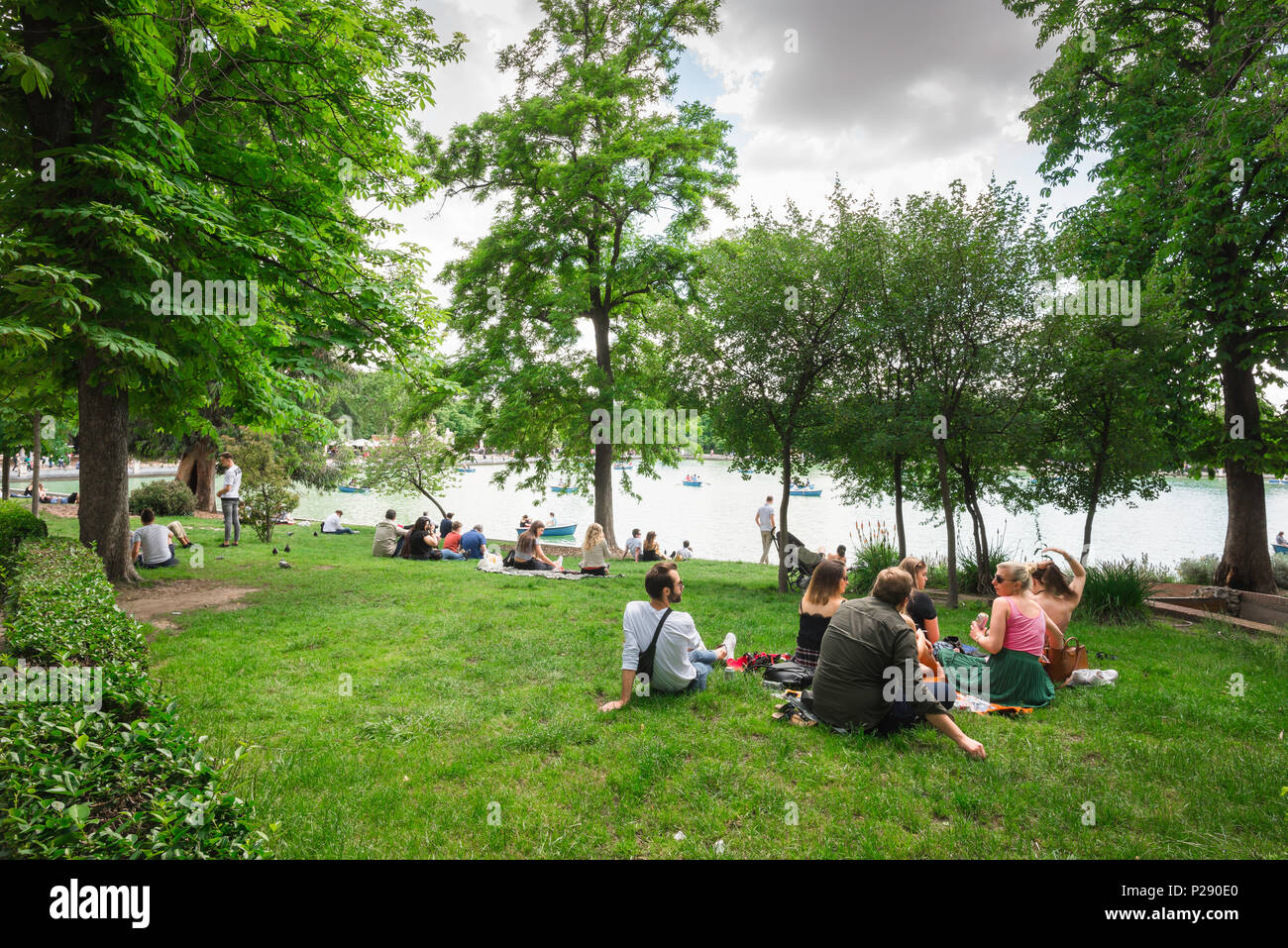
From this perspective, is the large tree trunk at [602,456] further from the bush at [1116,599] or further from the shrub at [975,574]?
the bush at [1116,599]

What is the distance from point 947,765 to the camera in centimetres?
459

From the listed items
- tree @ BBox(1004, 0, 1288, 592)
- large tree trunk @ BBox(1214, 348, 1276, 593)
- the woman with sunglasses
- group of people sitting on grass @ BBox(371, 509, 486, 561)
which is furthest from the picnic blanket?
large tree trunk @ BBox(1214, 348, 1276, 593)

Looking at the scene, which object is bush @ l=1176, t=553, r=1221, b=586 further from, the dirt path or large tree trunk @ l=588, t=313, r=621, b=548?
the dirt path

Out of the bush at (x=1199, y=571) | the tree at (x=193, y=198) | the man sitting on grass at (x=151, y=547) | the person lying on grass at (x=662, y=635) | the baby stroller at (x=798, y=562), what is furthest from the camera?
the bush at (x=1199, y=571)

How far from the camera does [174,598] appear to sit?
9852 mm

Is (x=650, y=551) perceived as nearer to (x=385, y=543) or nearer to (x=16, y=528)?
(x=385, y=543)

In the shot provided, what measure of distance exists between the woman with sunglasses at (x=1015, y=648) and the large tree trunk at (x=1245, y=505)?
37.4 ft

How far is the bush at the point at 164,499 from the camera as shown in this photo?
74.5ft

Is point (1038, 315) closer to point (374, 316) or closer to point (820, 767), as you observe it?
point (820, 767)

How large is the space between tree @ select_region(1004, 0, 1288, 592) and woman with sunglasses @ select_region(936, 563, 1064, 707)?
8452mm

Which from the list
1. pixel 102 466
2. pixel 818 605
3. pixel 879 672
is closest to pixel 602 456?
pixel 102 466

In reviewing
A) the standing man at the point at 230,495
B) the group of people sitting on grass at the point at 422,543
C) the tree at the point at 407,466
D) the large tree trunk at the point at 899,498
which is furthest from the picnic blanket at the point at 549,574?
the tree at the point at 407,466
